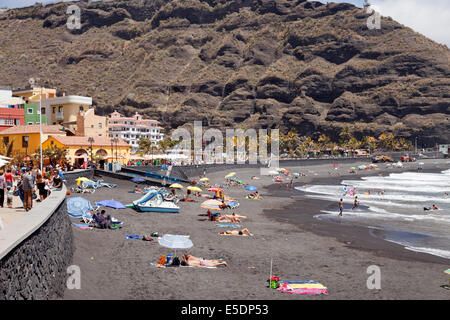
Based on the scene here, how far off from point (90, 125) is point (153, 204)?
142 ft

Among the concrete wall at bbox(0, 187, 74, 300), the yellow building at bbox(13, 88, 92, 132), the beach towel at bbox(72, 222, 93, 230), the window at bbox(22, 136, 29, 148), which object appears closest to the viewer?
the concrete wall at bbox(0, 187, 74, 300)

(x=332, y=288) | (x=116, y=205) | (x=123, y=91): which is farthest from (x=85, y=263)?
(x=123, y=91)

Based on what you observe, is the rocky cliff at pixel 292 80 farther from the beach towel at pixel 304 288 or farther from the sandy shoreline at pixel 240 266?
the beach towel at pixel 304 288

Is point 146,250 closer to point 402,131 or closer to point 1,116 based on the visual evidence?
point 1,116

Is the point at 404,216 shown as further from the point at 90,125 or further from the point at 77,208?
the point at 90,125

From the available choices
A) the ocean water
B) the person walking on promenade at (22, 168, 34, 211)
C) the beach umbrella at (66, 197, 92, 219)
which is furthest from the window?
the person walking on promenade at (22, 168, 34, 211)

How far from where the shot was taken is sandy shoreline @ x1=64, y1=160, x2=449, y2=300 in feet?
42.3

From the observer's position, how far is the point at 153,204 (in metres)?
26.2

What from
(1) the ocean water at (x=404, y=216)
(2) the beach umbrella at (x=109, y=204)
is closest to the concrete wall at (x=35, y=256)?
(2) the beach umbrella at (x=109, y=204)

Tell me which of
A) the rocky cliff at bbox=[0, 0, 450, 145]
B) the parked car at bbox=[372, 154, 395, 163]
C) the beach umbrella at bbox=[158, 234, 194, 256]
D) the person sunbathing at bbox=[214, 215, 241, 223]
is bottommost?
the parked car at bbox=[372, 154, 395, 163]

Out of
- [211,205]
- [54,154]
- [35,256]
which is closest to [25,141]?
[54,154]

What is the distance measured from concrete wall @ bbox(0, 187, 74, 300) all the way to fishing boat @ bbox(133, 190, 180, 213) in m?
13.6

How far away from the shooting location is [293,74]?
168m

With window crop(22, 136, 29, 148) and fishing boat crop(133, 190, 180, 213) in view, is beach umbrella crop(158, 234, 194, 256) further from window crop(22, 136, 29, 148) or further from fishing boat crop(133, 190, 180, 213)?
window crop(22, 136, 29, 148)
